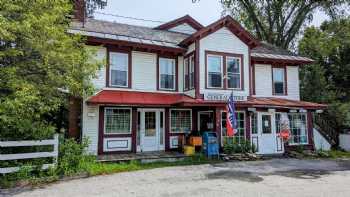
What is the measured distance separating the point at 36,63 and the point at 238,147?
9.96 metres

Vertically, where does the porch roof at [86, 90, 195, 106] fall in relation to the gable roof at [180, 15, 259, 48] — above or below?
below

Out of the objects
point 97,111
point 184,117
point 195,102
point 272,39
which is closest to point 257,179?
point 195,102

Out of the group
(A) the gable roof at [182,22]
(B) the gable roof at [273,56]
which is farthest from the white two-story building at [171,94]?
(A) the gable roof at [182,22]

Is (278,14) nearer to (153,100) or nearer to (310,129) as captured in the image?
(310,129)

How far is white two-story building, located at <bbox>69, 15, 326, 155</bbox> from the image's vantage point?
13969 millimetres

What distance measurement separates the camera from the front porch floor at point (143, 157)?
12539mm

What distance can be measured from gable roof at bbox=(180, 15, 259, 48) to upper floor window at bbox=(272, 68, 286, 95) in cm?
324

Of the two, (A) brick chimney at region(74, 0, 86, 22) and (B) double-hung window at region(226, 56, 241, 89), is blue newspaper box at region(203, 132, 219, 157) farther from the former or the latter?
(A) brick chimney at region(74, 0, 86, 22)

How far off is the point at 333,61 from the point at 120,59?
2185cm

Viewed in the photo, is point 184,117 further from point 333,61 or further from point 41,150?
point 333,61

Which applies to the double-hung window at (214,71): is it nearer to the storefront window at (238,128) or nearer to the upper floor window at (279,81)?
the storefront window at (238,128)

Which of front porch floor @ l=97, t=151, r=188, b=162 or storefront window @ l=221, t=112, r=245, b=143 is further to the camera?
storefront window @ l=221, t=112, r=245, b=143

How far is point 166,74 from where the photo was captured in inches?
628

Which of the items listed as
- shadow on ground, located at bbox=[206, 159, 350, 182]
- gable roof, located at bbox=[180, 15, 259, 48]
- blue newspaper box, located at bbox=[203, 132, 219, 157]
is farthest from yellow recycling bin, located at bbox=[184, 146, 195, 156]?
gable roof, located at bbox=[180, 15, 259, 48]
